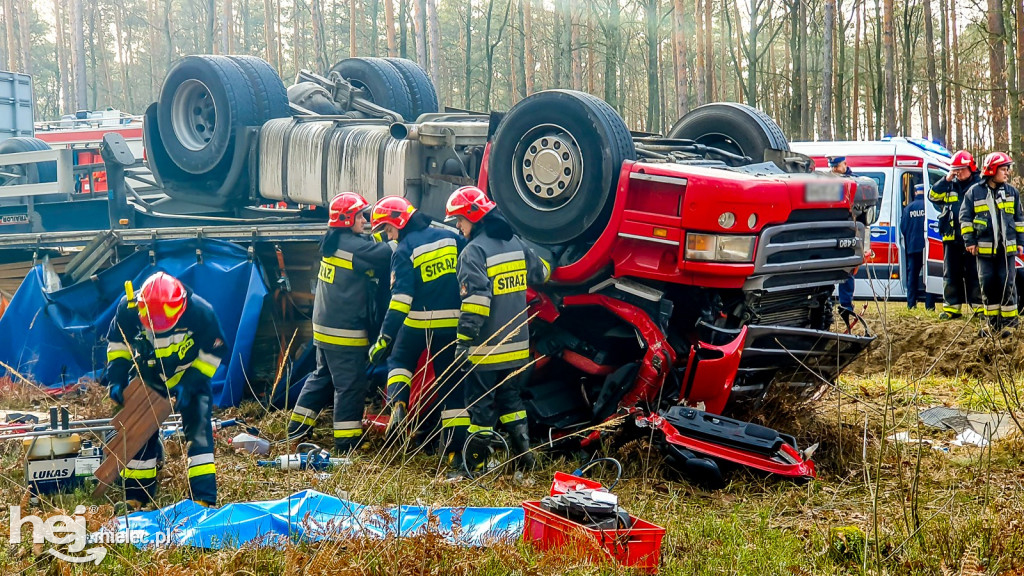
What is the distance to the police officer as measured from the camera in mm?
10883

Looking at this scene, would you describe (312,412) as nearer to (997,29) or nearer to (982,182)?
(982,182)

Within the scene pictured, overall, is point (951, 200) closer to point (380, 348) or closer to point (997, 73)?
point (997, 73)

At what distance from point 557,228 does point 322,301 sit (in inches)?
63.6

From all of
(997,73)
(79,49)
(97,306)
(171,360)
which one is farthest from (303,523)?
(79,49)

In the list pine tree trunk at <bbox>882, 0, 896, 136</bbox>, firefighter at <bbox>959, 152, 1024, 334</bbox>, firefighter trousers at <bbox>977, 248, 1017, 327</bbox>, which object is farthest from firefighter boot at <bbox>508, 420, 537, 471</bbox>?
pine tree trunk at <bbox>882, 0, 896, 136</bbox>

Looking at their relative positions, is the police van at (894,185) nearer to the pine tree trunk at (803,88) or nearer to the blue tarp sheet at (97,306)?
the blue tarp sheet at (97,306)

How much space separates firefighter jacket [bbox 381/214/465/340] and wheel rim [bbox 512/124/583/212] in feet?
2.01

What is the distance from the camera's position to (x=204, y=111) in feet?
27.6

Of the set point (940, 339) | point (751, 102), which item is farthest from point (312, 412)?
point (751, 102)

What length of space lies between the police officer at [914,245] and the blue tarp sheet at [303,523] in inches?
319

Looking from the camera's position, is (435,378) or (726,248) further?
(435,378)

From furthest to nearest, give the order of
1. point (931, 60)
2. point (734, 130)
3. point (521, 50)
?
point (521, 50) → point (931, 60) → point (734, 130)

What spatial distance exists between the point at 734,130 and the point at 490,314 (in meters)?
2.31

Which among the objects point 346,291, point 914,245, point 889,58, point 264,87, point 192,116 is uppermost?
point 889,58
